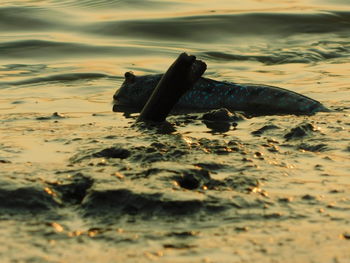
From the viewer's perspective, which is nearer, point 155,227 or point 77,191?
point 155,227

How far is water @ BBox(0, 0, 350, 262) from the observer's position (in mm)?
3186

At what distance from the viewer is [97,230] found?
3.32 meters

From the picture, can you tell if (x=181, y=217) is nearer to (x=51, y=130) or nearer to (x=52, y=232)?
(x=52, y=232)

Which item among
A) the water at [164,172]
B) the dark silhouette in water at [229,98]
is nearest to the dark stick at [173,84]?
the water at [164,172]

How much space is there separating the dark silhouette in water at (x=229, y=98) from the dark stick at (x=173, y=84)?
103cm

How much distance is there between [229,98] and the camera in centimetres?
657

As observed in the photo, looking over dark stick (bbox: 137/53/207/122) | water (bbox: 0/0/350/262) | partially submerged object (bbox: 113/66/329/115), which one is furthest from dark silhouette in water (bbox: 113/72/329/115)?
dark stick (bbox: 137/53/207/122)

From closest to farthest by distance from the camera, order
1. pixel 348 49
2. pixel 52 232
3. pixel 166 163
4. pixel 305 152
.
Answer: pixel 52 232, pixel 166 163, pixel 305 152, pixel 348 49

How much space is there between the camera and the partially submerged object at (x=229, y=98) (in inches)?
245

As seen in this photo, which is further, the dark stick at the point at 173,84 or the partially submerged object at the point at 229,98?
the partially submerged object at the point at 229,98

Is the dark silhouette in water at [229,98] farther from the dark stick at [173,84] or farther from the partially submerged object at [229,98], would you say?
the dark stick at [173,84]

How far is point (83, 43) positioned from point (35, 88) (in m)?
2.46

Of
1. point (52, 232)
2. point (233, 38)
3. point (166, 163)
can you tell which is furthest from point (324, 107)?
point (233, 38)

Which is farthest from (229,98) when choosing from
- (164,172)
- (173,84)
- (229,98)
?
(164,172)
